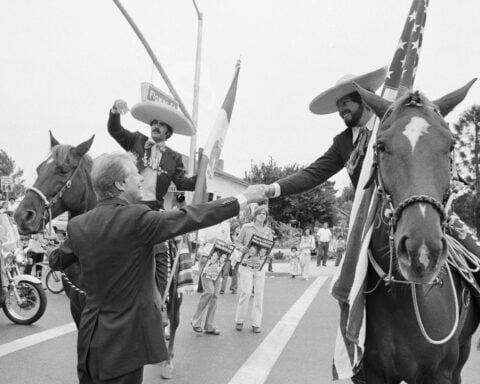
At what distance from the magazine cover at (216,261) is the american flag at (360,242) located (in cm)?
517

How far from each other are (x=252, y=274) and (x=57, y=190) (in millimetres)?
5012

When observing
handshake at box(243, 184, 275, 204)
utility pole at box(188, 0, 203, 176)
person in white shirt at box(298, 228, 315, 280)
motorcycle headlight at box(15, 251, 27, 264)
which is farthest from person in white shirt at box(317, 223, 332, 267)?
handshake at box(243, 184, 275, 204)

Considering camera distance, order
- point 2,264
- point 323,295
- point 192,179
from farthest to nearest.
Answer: point 323,295 → point 2,264 → point 192,179

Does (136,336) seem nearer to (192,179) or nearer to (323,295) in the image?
(192,179)

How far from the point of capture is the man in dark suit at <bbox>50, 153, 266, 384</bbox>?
2793 mm

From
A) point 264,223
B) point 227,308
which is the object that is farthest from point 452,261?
point 227,308

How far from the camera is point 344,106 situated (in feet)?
13.1

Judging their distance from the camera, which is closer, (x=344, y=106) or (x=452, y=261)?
(x=452, y=261)

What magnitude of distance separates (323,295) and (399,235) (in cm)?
1172

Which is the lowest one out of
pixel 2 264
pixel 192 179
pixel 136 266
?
pixel 2 264

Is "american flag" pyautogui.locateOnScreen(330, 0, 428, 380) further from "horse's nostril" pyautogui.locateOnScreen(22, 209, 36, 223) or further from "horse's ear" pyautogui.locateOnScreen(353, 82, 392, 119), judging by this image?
"horse's nostril" pyautogui.locateOnScreen(22, 209, 36, 223)

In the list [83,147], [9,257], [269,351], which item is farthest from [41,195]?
[9,257]

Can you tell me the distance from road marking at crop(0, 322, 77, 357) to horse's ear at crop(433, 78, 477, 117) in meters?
5.95

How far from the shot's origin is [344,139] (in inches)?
155
